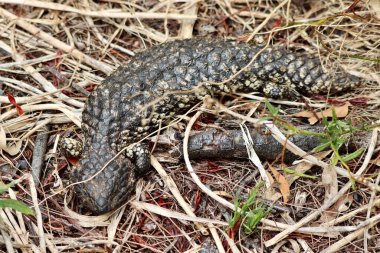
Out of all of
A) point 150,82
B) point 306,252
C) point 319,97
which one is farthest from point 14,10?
point 306,252

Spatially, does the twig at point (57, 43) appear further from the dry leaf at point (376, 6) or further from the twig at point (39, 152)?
the dry leaf at point (376, 6)

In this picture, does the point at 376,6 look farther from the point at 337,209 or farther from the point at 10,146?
the point at 10,146

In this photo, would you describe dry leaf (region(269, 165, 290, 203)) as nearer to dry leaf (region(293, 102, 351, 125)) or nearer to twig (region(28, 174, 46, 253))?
dry leaf (region(293, 102, 351, 125))

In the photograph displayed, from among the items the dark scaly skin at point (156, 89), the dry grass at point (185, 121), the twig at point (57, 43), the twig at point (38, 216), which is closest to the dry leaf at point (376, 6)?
the dry grass at point (185, 121)

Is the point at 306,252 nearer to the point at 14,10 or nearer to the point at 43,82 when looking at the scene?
the point at 43,82

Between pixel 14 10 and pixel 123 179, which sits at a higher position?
pixel 14 10

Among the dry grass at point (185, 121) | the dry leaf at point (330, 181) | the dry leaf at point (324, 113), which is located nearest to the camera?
the dry grass at point (185, 121)

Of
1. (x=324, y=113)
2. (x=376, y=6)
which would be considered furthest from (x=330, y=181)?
(x=376, y=6)
